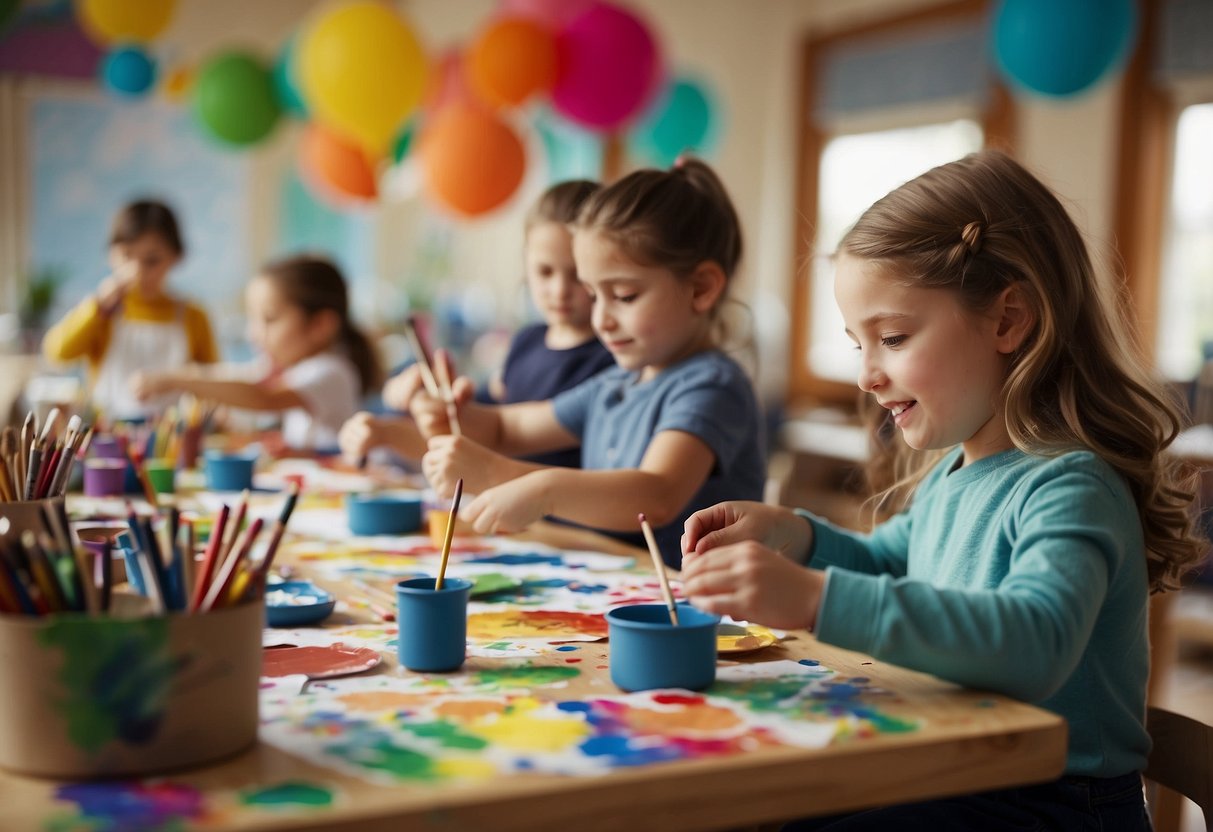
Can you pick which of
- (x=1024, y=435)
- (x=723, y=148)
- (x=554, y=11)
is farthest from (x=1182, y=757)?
(x=723, y=148)

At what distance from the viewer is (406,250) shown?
7.53 m

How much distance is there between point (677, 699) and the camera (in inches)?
Answer: 35.4

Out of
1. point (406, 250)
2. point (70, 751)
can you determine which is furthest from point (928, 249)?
point (406, 250)

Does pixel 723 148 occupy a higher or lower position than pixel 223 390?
higher

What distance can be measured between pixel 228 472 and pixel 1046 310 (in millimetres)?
1321

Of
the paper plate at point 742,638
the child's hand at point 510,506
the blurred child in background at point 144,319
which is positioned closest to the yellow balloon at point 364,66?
the blurred child in background at point 144,319

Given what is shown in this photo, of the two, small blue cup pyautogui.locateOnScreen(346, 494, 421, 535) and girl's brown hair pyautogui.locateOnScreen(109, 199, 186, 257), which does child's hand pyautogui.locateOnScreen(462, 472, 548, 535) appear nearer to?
small blue cup pyautogui.locateOnScreen(346, 494, 421, 535)

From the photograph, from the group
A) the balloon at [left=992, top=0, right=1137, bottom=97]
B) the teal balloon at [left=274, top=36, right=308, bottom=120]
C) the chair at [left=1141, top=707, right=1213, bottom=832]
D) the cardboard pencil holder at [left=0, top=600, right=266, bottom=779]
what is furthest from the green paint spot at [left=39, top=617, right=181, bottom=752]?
the teal balloon at [left=274, top=36, right=308, bottom=120]

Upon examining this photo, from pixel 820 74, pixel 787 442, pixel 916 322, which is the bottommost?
pixel 787 442

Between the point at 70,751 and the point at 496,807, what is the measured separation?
0.86 ft

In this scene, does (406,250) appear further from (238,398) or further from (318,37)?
(238,398)

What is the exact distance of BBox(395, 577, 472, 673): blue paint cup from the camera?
97cm

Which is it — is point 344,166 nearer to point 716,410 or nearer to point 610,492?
point 716,410

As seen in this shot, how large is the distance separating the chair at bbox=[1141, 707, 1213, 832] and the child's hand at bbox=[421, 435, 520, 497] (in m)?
0.77
